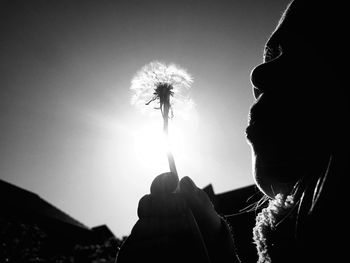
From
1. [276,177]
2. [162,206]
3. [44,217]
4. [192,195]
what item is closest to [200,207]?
[192,195]

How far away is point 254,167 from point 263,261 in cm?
71

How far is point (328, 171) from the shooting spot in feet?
4.10

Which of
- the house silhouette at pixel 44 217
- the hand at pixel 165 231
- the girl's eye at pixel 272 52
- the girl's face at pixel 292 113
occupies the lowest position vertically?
the hand at pixel 165 231

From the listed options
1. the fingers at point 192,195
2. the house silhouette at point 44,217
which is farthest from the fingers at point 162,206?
the house silhouette at point 44,217

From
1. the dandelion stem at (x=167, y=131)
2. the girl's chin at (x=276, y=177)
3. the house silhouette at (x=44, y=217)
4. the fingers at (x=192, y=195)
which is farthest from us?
the house silhouette at (x=44, y=217)

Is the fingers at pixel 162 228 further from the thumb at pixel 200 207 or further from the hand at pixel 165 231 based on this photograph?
the thumb at pixel 200 207

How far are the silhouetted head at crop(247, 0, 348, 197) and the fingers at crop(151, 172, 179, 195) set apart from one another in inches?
26.3

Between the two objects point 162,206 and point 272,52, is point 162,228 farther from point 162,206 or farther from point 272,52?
point 272,52

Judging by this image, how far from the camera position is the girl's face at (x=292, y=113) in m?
1.56

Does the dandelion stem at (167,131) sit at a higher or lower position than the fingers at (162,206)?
higher

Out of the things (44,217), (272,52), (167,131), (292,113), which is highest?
(44,217)

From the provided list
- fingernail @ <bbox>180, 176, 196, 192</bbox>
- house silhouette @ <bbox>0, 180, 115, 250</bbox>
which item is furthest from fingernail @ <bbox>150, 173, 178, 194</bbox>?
house silhouette @ <bbox>0, 180, 115, 250</bbox>

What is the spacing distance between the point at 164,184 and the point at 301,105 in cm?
109

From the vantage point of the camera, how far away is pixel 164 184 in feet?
5.54
